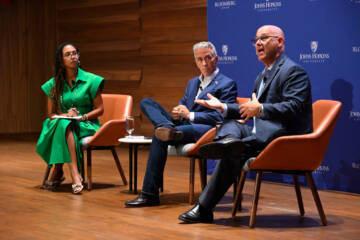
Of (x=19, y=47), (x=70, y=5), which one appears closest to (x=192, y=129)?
(x=70, y=5)

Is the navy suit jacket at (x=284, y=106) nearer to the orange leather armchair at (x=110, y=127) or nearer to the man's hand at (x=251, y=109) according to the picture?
the man's hand at (x=251, y=109)

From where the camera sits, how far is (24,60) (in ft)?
35.7

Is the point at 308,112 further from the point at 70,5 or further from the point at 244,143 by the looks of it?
the point at 70,5

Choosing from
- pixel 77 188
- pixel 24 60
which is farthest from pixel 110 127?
pixel 24 60

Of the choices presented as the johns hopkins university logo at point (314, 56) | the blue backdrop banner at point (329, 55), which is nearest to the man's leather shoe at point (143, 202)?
the blue backdrop banner at point (329, 55)

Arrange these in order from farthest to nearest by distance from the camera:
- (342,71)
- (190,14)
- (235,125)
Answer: (190,14) → (342,71) → (235,125)

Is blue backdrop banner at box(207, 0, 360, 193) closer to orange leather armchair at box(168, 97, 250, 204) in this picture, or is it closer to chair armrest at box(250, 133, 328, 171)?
orange leather armchair at box(168, 97, 250, 204)

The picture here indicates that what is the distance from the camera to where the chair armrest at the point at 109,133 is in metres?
5.15

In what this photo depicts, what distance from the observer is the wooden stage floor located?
12.1 ft

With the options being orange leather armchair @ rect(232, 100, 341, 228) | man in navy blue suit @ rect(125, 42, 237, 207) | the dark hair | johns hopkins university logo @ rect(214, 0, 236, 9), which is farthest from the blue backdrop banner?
the dark hair

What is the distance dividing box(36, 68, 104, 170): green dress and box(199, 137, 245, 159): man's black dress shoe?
182cm

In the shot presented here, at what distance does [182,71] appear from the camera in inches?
323

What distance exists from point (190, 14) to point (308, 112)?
4.44m

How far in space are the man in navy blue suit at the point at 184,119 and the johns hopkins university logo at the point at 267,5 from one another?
1.19 meters
